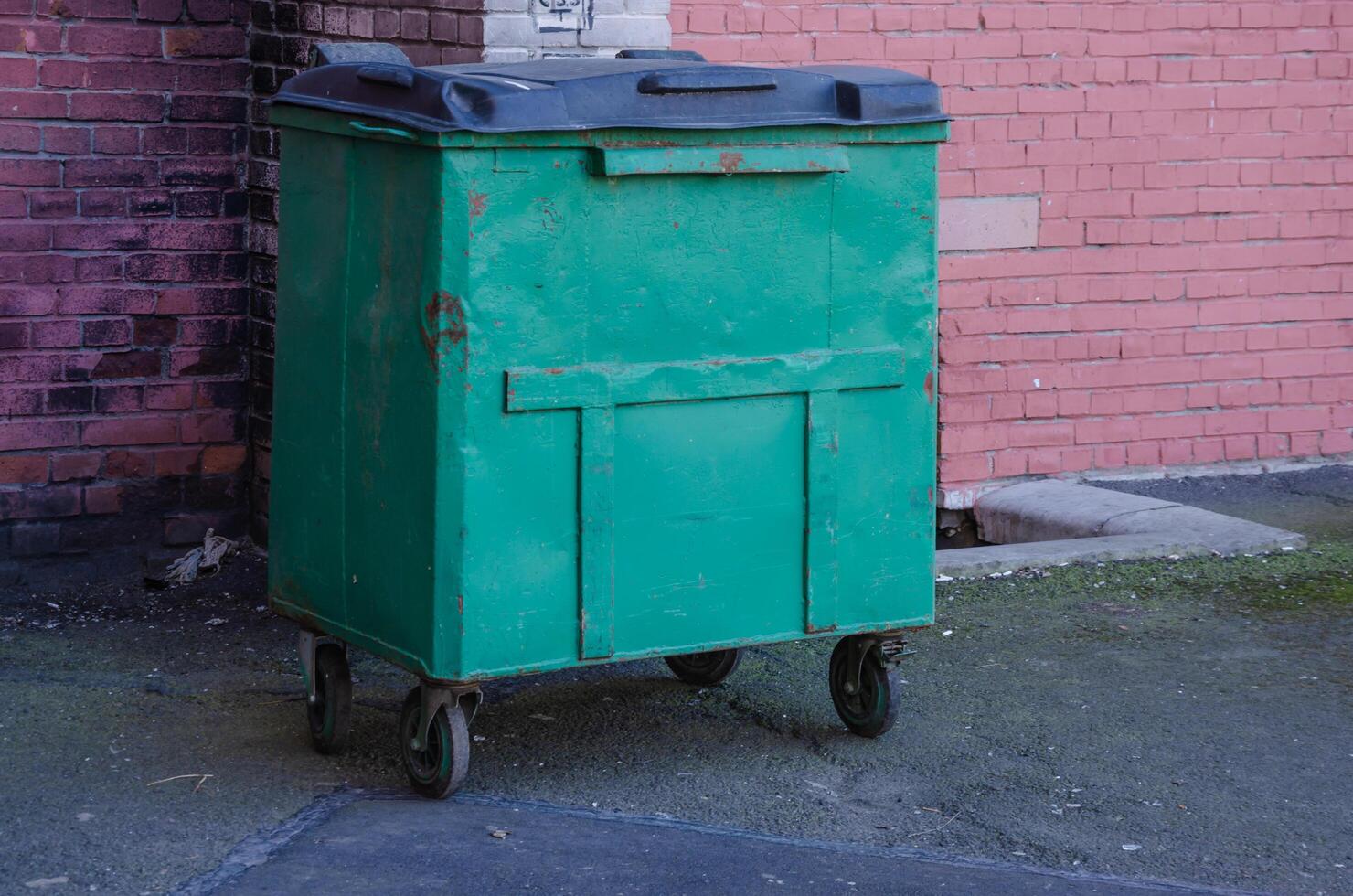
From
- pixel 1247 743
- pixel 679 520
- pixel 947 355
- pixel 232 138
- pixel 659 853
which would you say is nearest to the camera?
pixel 659 853

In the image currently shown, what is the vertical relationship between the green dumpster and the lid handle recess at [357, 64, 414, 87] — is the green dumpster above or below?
below

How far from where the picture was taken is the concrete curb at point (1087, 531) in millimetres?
5973

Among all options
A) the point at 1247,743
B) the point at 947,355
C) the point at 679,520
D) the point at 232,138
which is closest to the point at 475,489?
the point at 679,520

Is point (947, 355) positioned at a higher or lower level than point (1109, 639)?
higher

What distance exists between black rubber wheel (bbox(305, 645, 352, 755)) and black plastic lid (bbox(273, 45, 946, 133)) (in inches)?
49.7

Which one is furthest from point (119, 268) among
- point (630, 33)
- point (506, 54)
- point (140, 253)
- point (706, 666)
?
point (706, 666)

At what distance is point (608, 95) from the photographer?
3.81 meters

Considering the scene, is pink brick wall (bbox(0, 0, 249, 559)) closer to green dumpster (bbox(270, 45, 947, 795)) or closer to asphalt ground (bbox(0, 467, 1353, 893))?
asphalt ground (bbox(0, 467, 1353, 893))

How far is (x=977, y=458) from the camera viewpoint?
6652 mm

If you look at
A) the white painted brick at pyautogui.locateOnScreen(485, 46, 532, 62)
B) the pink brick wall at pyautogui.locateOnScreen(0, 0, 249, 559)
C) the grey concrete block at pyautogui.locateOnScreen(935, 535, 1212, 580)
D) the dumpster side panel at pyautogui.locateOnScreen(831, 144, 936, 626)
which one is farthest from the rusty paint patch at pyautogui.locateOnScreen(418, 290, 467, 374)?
the grey concrete block at pyautogui.locateOnScreen(935, 535, 1212, 580)

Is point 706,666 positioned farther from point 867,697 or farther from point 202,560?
point 202,560

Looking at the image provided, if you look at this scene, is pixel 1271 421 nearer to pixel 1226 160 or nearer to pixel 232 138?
pixel 1226 160

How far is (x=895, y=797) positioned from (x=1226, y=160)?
Result: 12.0 ft

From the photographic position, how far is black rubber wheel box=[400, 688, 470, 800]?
3.92 m
